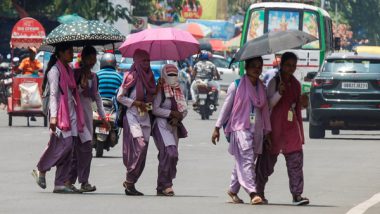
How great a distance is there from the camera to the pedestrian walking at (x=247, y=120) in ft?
46.4

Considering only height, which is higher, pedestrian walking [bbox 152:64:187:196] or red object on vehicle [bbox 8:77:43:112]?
pedestrian walking [bbox 152:64:187:196]

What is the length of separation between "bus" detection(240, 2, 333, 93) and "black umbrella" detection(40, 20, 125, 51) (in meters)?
26.5

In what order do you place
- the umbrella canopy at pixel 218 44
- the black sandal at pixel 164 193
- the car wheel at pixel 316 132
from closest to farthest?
the black sandal at pixel 164 193 < the car wheel at pixel 316 132 < the umbrella canopy at pixel 218 44

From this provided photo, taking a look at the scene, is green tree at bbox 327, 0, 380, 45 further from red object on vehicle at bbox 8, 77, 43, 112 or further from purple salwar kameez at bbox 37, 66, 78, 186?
purple salwar kameez at bbox 37, 66, 78, 186

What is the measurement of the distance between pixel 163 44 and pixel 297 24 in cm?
2741

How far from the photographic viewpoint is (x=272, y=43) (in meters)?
14.1

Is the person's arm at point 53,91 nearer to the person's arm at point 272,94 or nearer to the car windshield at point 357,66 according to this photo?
the person's arm at point 272,94

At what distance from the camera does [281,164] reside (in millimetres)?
20906

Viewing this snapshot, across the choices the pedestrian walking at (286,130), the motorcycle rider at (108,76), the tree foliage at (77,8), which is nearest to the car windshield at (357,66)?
the motorcycle rider at (108,76)

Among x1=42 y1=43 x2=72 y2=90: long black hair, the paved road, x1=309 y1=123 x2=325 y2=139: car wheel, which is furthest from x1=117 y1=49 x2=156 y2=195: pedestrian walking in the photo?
x1=309 y1=123 x2=325 y2=139: car wheel

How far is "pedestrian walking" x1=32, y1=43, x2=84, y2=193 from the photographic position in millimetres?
15219

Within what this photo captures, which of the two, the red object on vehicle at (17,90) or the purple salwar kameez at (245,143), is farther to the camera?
the red object on vehicle at (17,90)

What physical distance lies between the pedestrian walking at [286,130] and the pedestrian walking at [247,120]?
4.3 inches

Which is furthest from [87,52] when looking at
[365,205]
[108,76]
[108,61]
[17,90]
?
[17,90]
